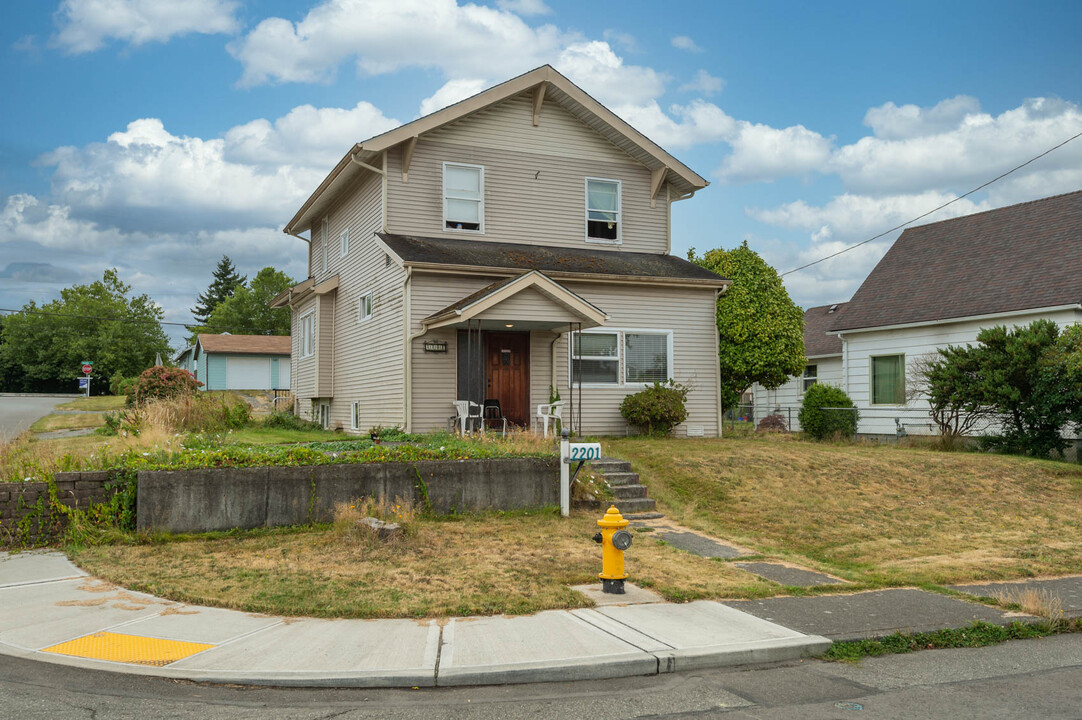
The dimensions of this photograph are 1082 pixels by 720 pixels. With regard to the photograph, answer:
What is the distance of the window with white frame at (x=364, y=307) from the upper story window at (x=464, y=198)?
2.67m

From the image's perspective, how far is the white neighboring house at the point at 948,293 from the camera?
64.8 ft

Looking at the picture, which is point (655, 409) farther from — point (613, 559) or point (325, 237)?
point (325, 237)

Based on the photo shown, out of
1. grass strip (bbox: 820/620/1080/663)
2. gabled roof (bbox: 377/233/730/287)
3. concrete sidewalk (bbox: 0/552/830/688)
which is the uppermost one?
gabled roof (bbox: 377/233/730/287)

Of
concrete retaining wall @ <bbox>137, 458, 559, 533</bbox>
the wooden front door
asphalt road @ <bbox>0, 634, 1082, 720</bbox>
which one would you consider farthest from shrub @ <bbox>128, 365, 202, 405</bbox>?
asphalt road @ <bbox>0, 634, 1082, 720</bbox>

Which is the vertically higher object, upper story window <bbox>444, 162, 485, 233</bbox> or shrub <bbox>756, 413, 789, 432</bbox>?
upper story window <bbox>444, 162, 485, 233</bbox>

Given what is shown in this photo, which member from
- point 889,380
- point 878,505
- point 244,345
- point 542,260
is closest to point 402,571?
point 878,505

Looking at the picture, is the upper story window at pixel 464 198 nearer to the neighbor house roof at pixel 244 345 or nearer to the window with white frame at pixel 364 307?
the window with white frame at pixel 364 307

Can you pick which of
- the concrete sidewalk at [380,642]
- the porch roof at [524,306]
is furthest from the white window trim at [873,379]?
the concrete sidewalk at [380,642]

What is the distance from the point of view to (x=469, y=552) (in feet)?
30.1

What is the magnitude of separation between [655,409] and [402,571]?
10278mm

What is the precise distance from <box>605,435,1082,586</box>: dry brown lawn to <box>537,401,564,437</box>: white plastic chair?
1.55 metres

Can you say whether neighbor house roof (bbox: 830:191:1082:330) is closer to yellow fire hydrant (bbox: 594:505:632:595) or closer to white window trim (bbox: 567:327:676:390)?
white window trim (bbox: 567:327:676:390)

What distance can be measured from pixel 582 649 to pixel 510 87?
15.1 m

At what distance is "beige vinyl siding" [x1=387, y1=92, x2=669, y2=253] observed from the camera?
720 inches
